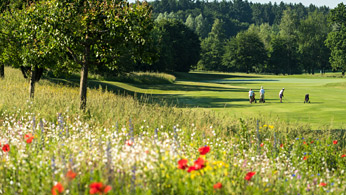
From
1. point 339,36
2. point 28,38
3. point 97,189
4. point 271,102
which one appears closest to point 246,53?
point 339,36

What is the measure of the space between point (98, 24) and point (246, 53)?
11868 cm

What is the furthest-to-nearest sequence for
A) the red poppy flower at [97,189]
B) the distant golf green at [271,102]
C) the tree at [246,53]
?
1. the tree at [246,53]
2. the distant golf green at [271,102]
3. the red poppy flower at [97,189]

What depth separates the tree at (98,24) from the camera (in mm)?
12391

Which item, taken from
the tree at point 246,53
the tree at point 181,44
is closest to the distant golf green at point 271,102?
the tree at point 181,44

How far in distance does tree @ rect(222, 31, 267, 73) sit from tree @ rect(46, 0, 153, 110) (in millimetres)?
115512

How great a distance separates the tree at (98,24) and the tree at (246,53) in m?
116

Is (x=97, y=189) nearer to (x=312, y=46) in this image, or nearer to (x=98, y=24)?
(x=98, y=24)

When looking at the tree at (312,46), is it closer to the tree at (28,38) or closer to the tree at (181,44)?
the tree at (181,44)

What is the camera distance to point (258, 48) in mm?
124938

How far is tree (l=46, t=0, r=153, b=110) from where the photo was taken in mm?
12391

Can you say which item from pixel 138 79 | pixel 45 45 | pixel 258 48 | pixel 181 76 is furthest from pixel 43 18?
pixel 258 48

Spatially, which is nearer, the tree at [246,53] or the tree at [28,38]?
the tree at [28,38]

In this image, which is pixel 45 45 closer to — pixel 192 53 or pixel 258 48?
pixel 192 53

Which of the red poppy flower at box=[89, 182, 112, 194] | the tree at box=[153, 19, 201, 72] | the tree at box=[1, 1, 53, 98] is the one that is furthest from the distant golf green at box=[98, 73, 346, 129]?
the tree at box=[153, 19, 201, 72]
